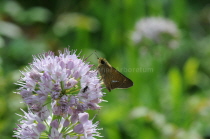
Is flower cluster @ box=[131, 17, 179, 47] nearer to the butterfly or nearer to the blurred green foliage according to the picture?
the blurred green foliage

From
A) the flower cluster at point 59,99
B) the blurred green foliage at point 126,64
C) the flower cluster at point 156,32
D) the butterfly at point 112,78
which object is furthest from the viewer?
the flower cluster at point 156,32

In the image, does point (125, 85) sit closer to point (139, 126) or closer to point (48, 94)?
point (48, 94)

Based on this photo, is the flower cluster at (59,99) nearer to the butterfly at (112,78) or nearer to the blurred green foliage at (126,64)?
the butterfly at (112,78)

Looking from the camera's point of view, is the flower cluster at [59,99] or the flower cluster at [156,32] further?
the flower cluster at [156,32]

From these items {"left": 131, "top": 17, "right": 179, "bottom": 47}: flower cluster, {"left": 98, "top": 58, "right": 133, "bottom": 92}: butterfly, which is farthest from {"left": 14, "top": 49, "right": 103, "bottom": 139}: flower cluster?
{"left": 131, "top": 17, "right": 179, "bottom": 47}: flower cluster

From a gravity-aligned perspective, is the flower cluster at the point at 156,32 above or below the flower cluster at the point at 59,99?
above

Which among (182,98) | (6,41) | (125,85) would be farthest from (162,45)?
(125,85)

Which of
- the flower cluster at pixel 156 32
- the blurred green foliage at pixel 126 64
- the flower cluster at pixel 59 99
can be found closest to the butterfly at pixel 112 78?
the flower cluster at pixel 59 99
